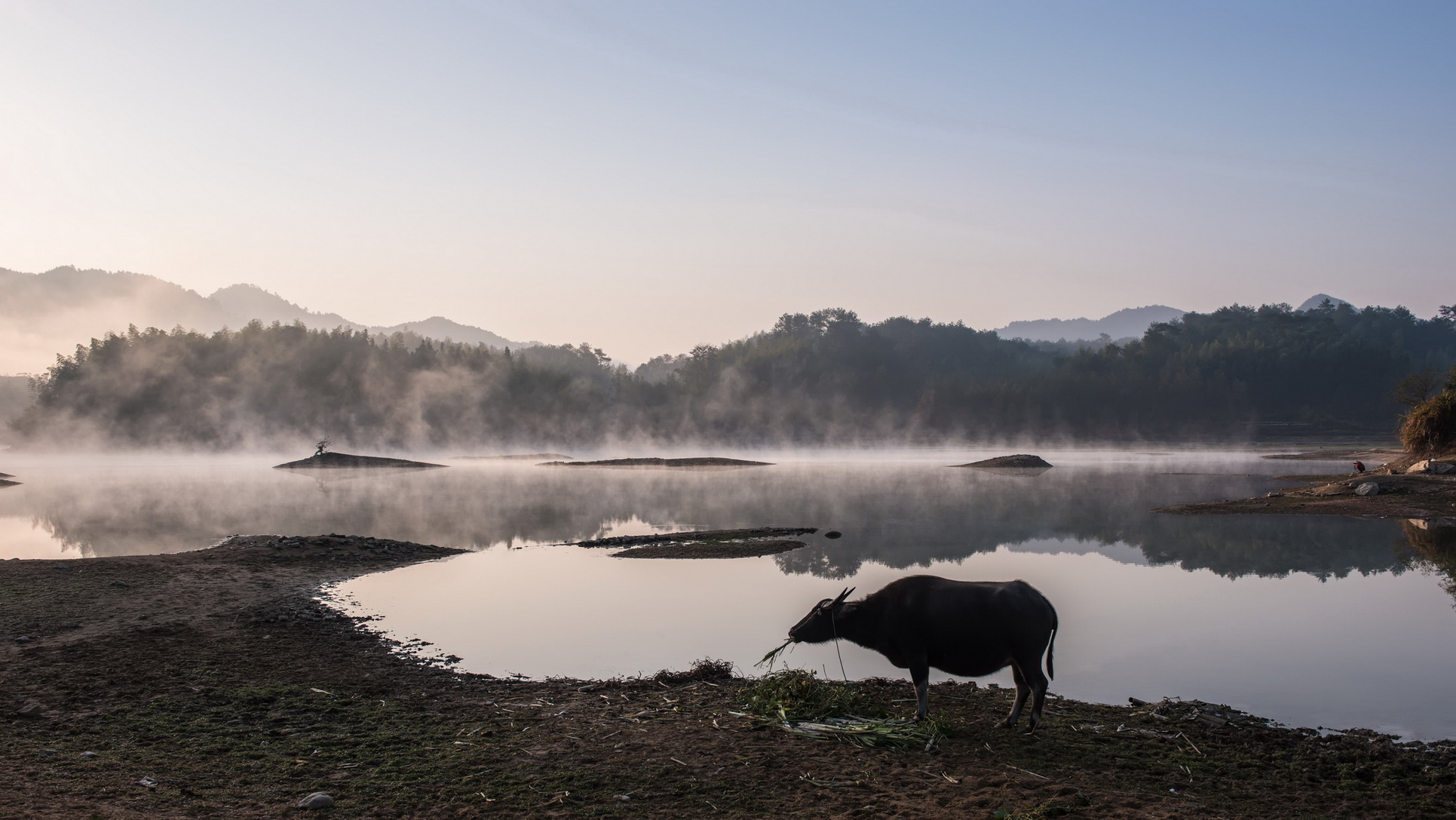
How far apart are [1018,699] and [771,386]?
102783 mm

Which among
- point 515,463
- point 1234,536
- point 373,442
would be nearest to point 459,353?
point 373,442

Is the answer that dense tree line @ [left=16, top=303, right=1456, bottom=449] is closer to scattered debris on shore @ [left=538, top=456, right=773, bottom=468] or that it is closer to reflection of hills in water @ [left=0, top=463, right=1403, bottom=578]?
scattered debris on shore @ [left=538, top=456, right=773, bottom=468]

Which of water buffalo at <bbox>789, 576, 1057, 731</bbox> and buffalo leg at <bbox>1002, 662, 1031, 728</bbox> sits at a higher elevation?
water buffalo at <bbox>789, 576, 1057, 731</bbox>

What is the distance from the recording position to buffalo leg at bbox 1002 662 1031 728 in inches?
258

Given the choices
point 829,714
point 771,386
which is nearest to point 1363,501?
point 829,714

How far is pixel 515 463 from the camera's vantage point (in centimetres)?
6262

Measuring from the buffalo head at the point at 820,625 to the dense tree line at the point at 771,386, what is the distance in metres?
74.3

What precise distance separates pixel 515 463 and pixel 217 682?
56.1 metres

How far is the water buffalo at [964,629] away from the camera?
21.3ft

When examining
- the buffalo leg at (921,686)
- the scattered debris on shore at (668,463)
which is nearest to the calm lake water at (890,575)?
the buffalo leg at (921,686)

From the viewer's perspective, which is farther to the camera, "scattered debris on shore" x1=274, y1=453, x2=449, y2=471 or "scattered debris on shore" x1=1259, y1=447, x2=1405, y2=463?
"scattered debris on shore" x1=274, y1=453, x2=449, y2=471

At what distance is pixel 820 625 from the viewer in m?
7.33

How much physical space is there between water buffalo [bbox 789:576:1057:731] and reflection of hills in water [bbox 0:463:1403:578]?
281 inches

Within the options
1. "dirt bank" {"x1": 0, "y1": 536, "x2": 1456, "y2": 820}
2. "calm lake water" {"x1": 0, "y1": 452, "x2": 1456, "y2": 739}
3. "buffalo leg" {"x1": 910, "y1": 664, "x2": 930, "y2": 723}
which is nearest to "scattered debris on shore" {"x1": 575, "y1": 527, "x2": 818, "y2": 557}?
"calm lake water" {"x1": 0, "y1": 452, "x2": 1456, "y2": 739}
